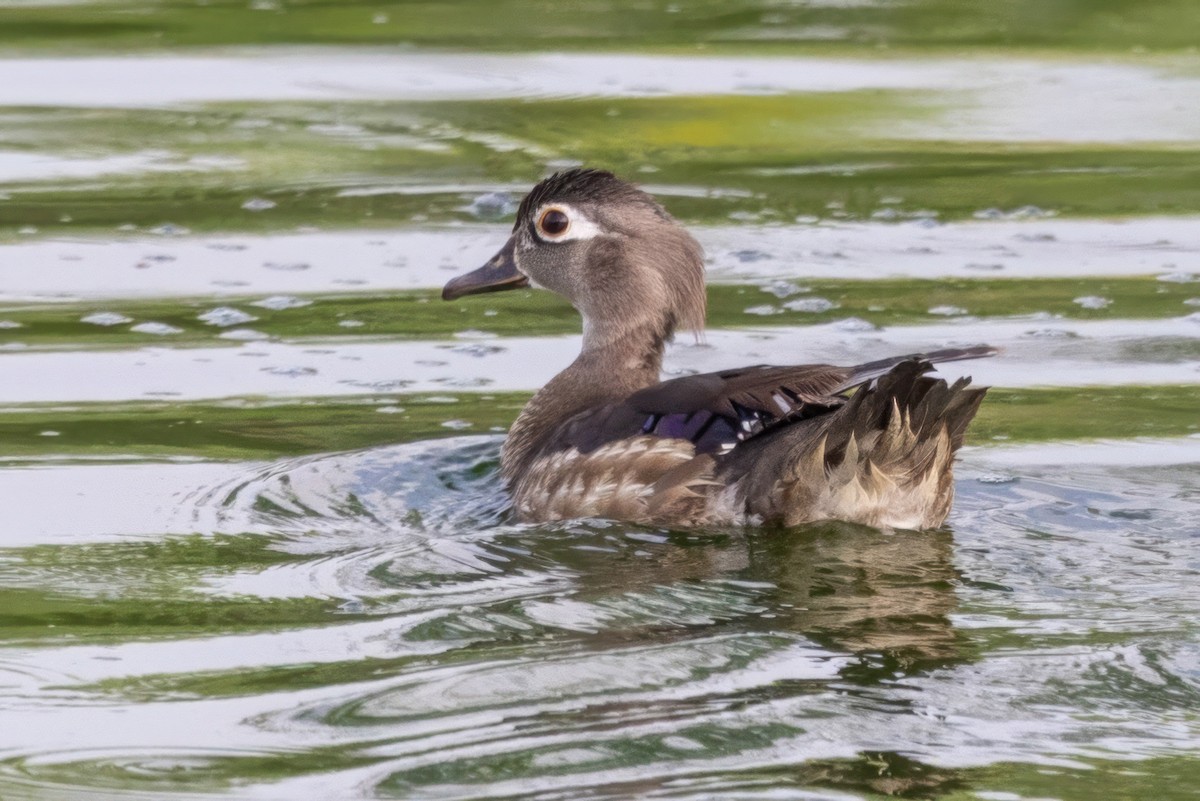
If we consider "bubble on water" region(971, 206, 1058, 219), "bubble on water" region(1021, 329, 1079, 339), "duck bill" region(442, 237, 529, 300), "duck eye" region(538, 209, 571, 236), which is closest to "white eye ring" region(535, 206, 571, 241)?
"duck eye" region(538, 209, 571, 236)

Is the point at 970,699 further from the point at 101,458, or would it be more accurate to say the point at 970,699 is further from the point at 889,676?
the point at 101,458

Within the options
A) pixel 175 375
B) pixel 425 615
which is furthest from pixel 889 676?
pixel 175 375

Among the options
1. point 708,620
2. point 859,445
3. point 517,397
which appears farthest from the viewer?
point 517,397

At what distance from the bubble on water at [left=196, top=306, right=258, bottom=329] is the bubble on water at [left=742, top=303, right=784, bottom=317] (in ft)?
7.72

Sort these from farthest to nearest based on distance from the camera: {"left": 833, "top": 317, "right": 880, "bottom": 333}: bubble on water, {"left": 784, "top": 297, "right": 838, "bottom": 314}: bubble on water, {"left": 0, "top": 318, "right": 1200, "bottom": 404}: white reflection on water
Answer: {"left": 784, "top": 297, "right": 838, "bottom": 314}: bubble on water
{"left": 833, "top": 317, "right": 880, "bottom": 333}: bubble on water
{"left": 0, "top": 318, "right": 1200, "bottom": 404}: white reflection on water

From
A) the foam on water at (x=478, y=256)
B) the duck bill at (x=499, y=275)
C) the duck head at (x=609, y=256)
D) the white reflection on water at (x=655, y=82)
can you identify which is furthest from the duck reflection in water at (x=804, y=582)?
the white reflection on water at (x=655, y=82)

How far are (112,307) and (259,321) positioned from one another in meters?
0.79

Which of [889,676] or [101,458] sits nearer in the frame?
[889,676]

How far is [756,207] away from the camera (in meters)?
11.6

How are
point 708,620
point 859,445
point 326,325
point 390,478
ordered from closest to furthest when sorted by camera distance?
point 708,620 < point 859,445 < point 390,478 < point 326,325

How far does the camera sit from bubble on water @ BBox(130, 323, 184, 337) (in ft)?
32.0

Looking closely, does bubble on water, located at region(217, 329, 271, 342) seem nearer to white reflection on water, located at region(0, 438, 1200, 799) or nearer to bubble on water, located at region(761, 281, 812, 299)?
white reflection on water, located at region(0, 438, 1200, 799)

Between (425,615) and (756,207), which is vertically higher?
(756,207)

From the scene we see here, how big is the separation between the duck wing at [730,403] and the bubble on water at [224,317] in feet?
9.47
